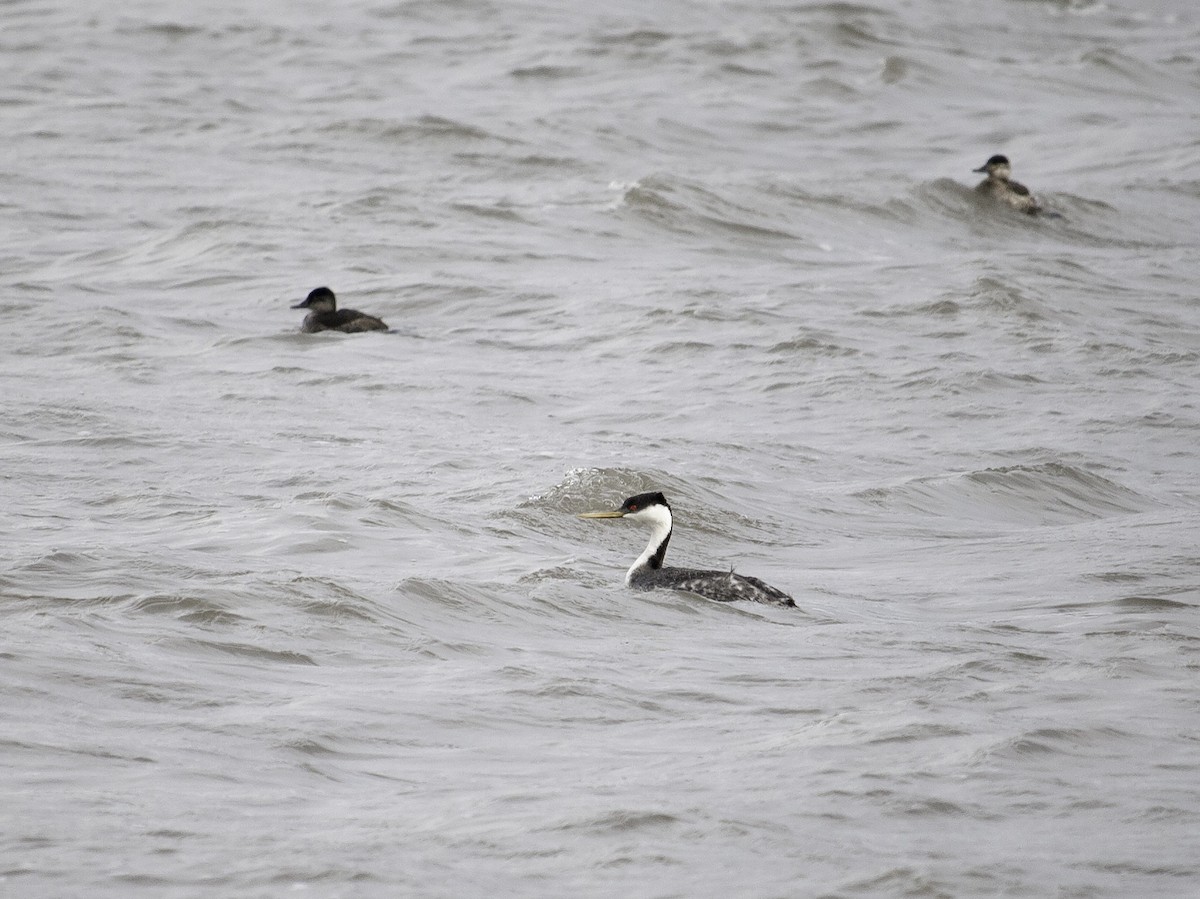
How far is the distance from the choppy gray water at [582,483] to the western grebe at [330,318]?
0.52 ft

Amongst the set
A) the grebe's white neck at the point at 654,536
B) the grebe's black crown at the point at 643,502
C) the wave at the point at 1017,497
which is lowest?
the wave at the point at 1017,497

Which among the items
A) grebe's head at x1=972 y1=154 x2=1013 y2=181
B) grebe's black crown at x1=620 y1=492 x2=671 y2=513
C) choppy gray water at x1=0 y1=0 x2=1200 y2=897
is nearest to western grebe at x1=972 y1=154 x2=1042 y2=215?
grebe's head at x1=972 y1=154 x2=1013 y2=181

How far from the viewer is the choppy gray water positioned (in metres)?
6.47

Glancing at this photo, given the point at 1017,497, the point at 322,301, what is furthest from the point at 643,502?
the point at 322,301

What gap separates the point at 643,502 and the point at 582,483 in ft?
3.90

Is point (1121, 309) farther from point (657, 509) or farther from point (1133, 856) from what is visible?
point (1133, 856)

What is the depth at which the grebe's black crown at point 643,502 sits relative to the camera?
34.3 ft

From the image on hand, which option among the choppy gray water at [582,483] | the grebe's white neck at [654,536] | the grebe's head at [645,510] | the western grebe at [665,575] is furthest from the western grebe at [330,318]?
the grebe's white neck at [654,536]

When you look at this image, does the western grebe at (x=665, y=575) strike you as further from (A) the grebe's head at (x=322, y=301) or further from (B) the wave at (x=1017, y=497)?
(A) the grebe's head at (x=322, y=301)

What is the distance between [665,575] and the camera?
9.88m

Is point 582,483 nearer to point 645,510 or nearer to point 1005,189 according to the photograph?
point 645,510

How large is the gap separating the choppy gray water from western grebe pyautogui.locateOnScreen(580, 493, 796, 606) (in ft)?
0.36

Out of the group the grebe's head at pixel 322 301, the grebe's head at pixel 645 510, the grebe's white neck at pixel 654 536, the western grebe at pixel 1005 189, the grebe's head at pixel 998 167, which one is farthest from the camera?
the grebe's head at pixel 998 167

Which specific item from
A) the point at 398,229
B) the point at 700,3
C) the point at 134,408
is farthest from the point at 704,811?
the point at 700,3
